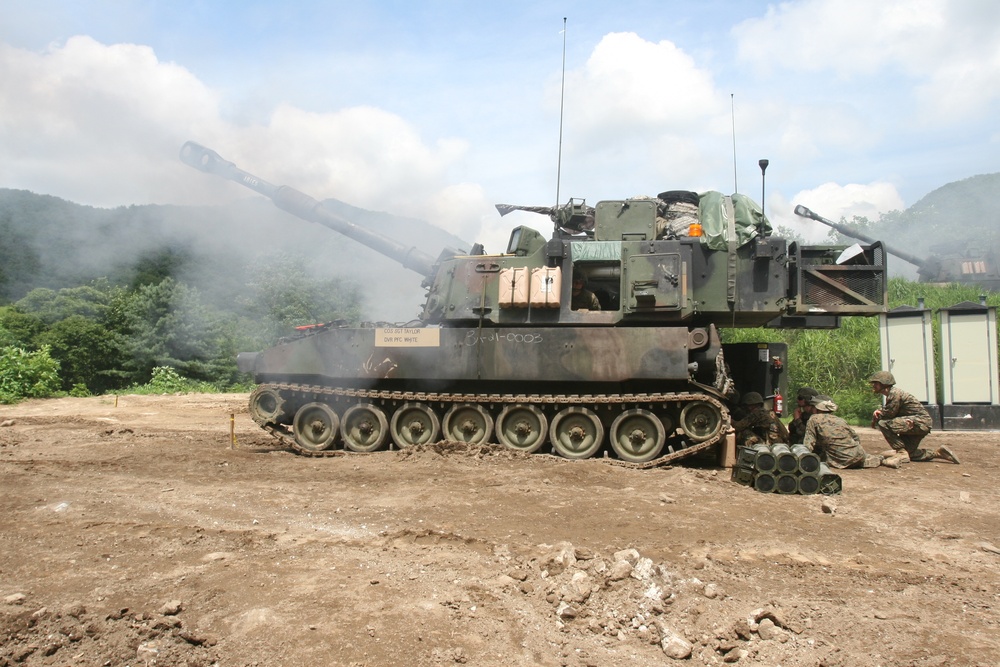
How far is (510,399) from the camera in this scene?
9289mm

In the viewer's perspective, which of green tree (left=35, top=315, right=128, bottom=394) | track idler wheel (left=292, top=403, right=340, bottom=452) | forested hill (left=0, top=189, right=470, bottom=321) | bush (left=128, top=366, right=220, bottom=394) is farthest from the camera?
green tree (left=35, top=315, right=128, bottom=394)

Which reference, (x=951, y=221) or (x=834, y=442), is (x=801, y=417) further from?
(x=951, y=221)

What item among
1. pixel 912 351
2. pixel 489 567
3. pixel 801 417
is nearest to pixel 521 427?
pixel 801 417

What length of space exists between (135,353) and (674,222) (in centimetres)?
2125

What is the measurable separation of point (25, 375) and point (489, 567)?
18908 mm

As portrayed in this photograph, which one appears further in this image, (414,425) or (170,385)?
(170,385)

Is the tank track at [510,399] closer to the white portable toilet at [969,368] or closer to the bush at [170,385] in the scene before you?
the white portable toilet at [969,368]

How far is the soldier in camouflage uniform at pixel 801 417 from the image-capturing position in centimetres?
974

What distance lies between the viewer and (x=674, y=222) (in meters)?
9.66

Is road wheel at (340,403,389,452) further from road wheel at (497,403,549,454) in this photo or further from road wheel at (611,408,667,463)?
road wheel at (611,408,667,463)

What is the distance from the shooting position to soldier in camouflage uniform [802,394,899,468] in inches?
352

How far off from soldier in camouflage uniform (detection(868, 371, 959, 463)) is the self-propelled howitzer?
1.38 metres

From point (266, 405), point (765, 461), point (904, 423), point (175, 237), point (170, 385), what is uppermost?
point (175, 237)

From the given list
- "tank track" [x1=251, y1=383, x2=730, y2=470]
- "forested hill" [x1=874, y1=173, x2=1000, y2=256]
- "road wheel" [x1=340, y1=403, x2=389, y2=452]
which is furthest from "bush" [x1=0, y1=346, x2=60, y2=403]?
"forested hill" [x1=874, y1=173, x2=1000, y2=256]
